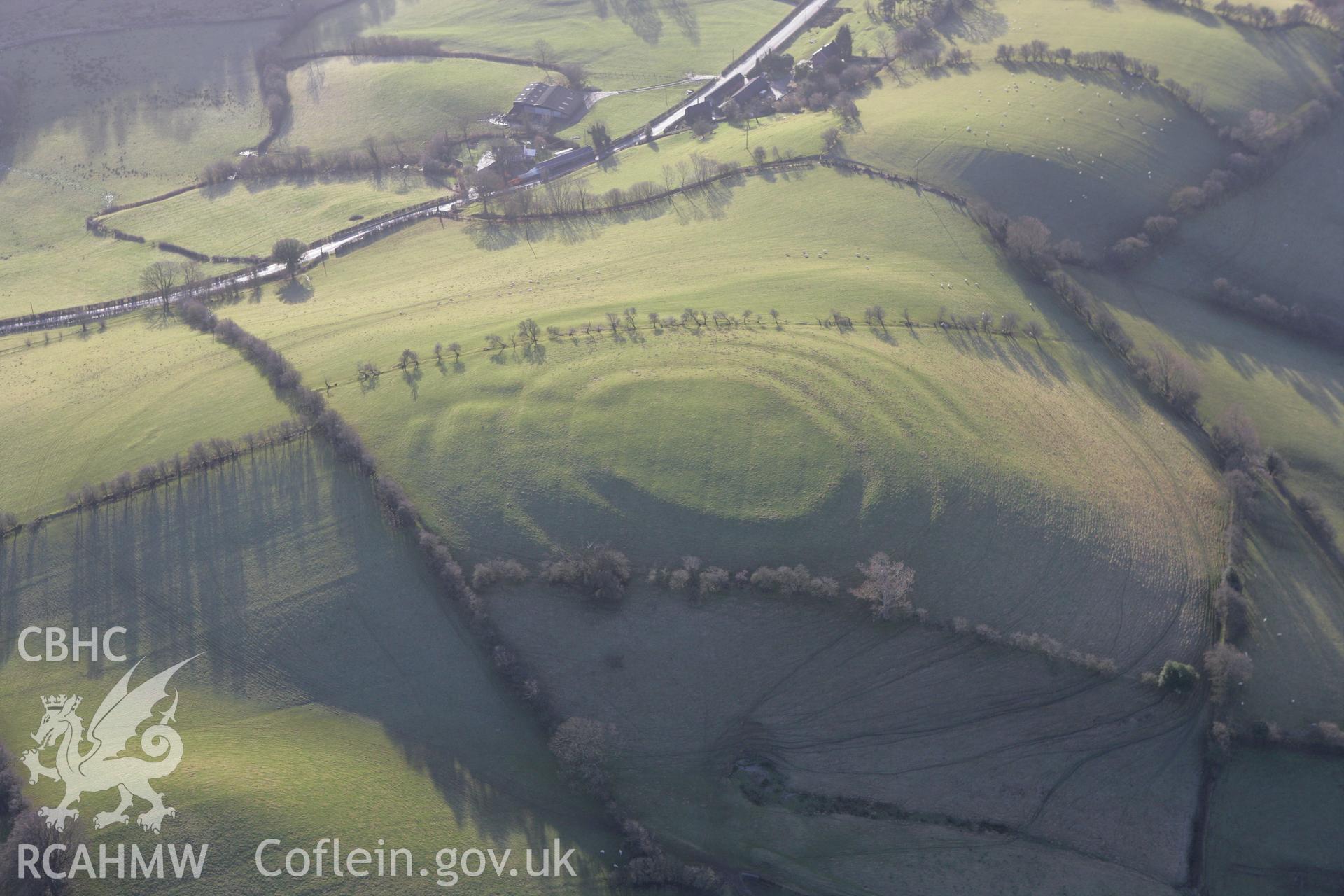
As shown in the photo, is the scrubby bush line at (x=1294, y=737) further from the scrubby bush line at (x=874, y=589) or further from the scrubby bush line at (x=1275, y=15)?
the scrubby bush line at (x=1275, y=15)

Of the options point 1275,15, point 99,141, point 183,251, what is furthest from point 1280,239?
point 99,141

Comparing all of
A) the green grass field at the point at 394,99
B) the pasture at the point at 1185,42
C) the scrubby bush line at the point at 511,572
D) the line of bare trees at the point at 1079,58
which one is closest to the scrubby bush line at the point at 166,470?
the scrubby bush line at the point at 511,572

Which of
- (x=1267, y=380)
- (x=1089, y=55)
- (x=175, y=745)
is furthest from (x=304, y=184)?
(x=1267, y=380)

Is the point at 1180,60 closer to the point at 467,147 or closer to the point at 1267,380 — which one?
the point at 1267,380

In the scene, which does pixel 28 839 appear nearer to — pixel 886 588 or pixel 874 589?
pixel 874 589

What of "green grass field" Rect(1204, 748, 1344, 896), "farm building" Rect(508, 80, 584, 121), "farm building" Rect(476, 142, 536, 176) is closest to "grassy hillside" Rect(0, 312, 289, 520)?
"farm building" Rect(476, 142, 536, 176)

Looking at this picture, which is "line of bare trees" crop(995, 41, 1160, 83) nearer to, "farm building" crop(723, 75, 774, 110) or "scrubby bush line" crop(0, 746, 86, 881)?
"farm building" crop(723, 75, 774, 110)
